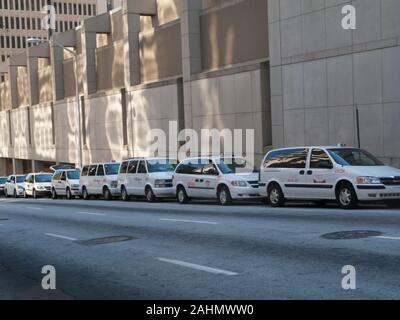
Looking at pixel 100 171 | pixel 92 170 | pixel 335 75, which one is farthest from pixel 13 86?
pixel 335 75

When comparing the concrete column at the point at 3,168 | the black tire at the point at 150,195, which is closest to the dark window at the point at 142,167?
the black tire at the point at 150,195

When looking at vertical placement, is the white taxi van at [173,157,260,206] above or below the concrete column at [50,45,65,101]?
below

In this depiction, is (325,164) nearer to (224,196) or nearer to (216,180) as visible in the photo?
(224,196)

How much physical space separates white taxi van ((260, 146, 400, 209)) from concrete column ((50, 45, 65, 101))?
38869mm

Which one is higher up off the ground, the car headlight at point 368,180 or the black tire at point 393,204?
the car headlight at point 368,180

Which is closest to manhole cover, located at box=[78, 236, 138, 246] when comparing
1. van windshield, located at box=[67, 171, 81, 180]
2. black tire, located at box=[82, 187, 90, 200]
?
black tire, located at box=[82, 187, 90, 200]

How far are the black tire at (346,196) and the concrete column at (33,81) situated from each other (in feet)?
162

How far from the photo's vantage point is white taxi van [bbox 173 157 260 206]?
2216 cm

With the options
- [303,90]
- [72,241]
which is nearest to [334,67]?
[303,90]

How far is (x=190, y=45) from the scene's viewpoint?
3609 centimetres

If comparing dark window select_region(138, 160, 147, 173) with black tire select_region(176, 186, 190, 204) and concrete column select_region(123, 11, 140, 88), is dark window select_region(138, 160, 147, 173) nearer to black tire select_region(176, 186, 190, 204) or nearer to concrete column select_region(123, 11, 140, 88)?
black tire select_region(176, 186, 190, 204)

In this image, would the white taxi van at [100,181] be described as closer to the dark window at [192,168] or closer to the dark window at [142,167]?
the dark window at [142,167]

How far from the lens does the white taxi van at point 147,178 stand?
26781 millimetres

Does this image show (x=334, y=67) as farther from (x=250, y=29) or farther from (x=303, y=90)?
(x=250, y=29)
